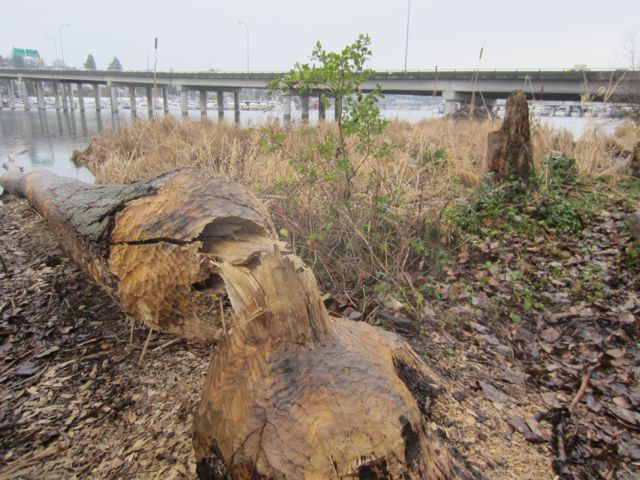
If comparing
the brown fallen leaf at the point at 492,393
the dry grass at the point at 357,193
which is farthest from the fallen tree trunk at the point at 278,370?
the dry grass at the point at 357,193

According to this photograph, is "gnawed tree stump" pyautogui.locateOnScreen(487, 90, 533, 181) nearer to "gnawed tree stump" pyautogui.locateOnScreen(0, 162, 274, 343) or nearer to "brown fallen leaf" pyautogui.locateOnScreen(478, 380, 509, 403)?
"brown fallen leaf" pyautogui.locateOnScreen(478, 380, 509, 403)

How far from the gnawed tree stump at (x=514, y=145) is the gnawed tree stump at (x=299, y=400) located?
403cm

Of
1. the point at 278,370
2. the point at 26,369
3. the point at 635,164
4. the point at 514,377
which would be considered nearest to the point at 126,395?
the point at 26,369

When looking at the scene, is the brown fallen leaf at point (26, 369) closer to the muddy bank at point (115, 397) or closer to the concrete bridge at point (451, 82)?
the muddy bank at point (115, 397)

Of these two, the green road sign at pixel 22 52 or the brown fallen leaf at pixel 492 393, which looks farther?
the green road sign at pixel 22 52

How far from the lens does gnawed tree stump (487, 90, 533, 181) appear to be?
187 inches

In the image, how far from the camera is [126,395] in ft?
6.06

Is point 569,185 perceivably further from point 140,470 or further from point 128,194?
point 140,470

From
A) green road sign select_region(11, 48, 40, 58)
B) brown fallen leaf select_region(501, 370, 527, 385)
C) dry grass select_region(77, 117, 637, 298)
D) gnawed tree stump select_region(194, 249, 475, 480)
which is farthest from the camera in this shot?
green road sign select_region(11, 48, 40, 58)

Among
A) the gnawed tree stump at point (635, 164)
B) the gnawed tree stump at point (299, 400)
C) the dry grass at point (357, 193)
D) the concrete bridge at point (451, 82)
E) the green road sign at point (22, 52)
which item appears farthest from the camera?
the green road sign at point (22, 52)

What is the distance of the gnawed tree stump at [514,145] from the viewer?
474 cm

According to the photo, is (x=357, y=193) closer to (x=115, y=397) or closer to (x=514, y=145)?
(x=514, y=145)

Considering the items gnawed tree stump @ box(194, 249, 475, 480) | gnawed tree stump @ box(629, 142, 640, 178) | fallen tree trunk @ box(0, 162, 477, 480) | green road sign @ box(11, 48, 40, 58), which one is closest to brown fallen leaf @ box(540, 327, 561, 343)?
fallen tree trunk @ box(0, 162, 477, 480)

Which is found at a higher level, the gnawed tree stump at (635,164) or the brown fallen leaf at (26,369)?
the gnawed tree stump at (635,164)
